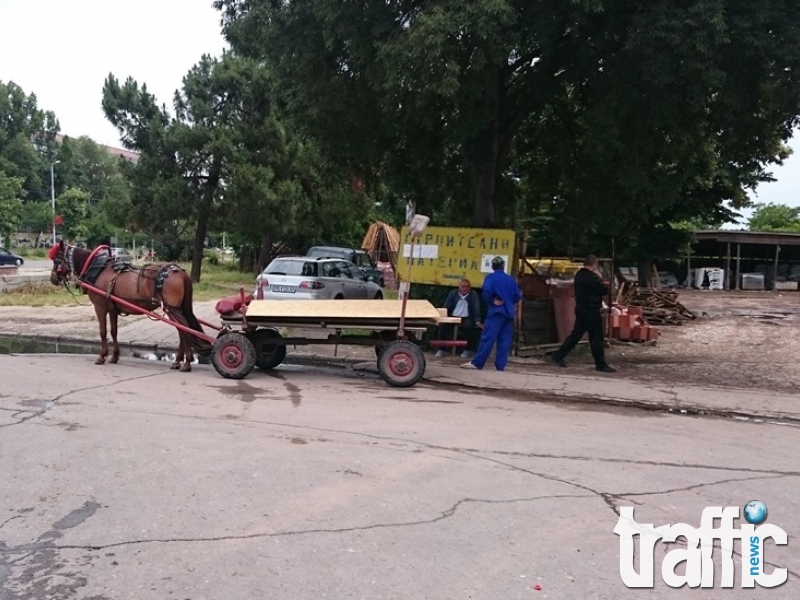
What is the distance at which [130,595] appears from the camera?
3998 mm

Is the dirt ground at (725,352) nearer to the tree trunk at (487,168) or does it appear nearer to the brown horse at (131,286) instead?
the tree trunk at (487,168)

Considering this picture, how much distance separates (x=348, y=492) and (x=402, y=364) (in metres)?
4.99

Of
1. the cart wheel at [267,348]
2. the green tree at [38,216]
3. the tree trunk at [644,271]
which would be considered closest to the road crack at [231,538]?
the cart wheel at [267,348]

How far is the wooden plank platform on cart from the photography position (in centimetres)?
1045

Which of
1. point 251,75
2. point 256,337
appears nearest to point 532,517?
point 256,337

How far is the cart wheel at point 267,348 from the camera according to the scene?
1110 cm

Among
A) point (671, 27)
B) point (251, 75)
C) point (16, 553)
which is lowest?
point (16, 553)

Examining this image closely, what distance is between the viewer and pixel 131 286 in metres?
11.8

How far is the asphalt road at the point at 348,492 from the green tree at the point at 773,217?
175 ft

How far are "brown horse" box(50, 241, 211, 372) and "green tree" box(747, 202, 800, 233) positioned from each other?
175ft

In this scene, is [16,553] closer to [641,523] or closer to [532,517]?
[532,517]

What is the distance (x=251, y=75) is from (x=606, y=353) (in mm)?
17680

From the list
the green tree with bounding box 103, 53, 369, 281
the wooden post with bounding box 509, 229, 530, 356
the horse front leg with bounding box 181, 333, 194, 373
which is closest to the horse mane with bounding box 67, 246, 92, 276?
the horse front leg with bounding box 181, 333, 194, 373

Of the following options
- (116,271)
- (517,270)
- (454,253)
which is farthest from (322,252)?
(116,271)
